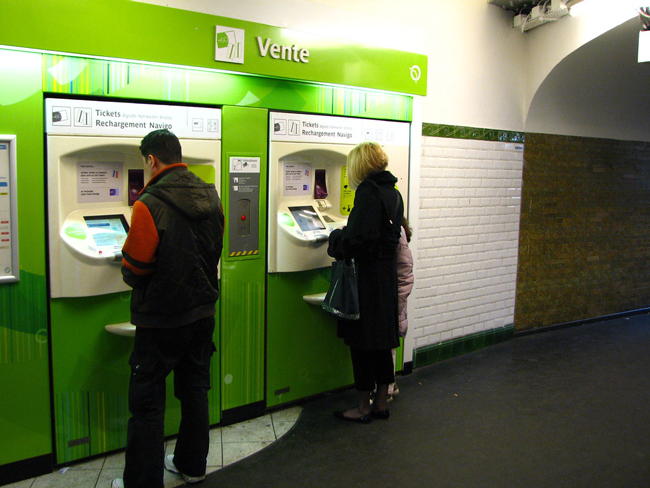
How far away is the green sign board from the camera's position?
248cm

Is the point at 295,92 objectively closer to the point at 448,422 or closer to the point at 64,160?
the point at 64,160

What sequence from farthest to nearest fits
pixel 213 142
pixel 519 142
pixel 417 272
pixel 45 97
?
pixel 519 142
pixel 417 272
pixel 213 142
pixel 45 97

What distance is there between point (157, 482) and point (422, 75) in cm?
316

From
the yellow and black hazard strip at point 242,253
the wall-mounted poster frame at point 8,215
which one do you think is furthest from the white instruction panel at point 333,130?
the wall-mounted poster frame at point 8,215

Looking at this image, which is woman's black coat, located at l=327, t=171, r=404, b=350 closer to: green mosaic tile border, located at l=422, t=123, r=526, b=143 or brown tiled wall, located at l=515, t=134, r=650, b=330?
green mosaic tile border, located at l=422, t=123, r=526, b=143

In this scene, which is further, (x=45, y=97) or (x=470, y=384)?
(x=470, y=384)

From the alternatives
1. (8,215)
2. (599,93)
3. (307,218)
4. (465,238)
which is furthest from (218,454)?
(599,93)

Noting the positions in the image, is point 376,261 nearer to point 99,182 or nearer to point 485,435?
point 485,435

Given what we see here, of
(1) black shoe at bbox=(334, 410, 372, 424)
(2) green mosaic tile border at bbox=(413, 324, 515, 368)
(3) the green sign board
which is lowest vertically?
(1) black shoe at bbox=(334, 410, 372, 424)

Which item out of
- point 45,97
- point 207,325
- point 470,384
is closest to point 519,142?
point 470,384

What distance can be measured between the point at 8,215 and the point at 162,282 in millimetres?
869

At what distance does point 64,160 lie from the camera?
8.82ft

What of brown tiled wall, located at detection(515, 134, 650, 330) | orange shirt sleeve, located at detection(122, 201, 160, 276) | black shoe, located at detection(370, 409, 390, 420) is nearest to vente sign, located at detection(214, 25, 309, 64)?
orange shirt sleeve, located at detection(122, 201, 160, 276)

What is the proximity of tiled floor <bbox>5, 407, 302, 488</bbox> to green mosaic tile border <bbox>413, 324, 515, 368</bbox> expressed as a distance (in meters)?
1.38
